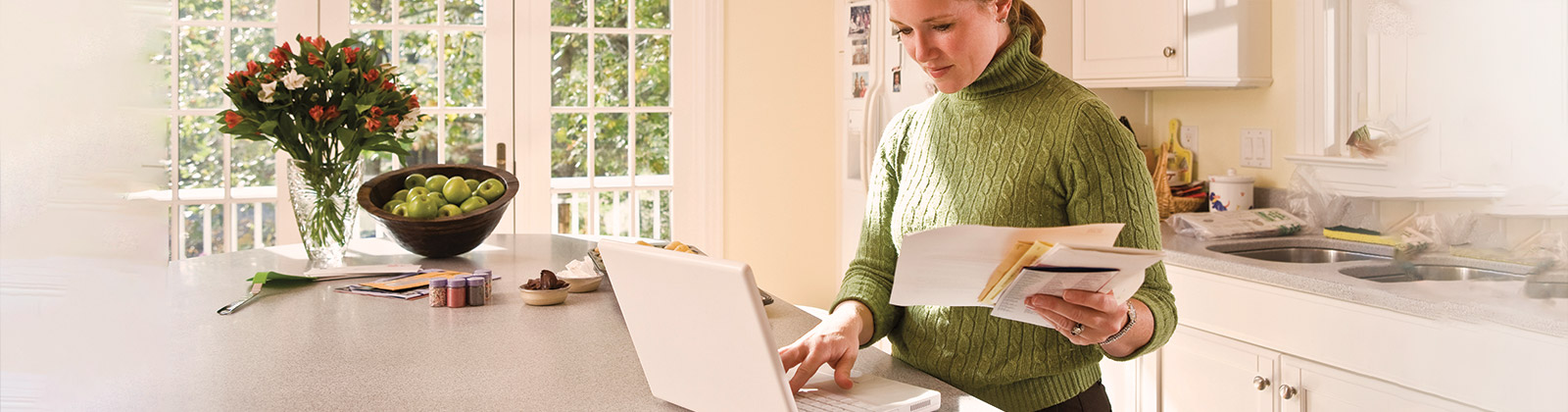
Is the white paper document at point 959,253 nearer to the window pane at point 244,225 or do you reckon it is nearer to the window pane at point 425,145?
the window pane at point 425,145

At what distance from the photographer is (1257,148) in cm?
304

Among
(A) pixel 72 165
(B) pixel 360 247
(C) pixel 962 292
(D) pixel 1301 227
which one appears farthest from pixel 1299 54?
(A) pixel 72 165

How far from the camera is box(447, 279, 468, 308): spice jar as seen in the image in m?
1.61

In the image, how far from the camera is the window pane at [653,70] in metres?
4.21

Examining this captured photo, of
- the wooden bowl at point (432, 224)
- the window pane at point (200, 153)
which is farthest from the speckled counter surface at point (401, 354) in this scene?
the window pane at point (200, 153)

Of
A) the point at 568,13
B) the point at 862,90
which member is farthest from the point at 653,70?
the point at 862,90

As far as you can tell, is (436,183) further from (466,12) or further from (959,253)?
(466,12)

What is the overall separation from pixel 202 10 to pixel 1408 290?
3.69 m

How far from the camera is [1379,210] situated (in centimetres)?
260

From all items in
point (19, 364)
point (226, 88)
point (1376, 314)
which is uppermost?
point (226, 88)

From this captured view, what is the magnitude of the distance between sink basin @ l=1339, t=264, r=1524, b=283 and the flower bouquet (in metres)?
1.99

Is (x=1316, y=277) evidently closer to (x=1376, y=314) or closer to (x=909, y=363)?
(x=1376, y=314)

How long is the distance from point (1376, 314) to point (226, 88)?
213cm

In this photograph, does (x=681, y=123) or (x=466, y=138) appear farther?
(x=681, y=123)
